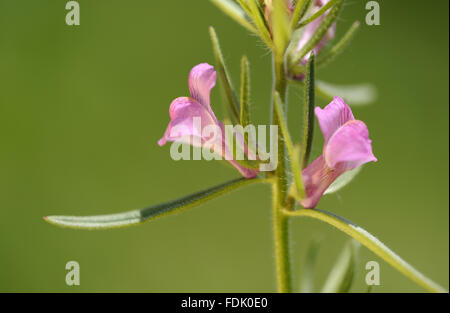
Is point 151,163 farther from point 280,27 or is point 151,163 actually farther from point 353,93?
point 280,27

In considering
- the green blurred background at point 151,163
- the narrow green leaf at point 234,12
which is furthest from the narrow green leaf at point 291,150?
the green blurred background at point 151,163

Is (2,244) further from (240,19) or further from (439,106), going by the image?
(439,106)

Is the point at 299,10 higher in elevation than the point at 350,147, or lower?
higher

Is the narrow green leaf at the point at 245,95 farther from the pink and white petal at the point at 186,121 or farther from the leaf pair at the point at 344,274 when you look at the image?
the leaf pair at the point at 344,274

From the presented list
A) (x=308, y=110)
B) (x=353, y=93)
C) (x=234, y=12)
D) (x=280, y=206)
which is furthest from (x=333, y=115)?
(x=353, y=93)

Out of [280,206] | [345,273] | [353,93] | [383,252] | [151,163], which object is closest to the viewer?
[383,252]

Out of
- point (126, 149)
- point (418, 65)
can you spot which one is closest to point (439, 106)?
point (418, 65)

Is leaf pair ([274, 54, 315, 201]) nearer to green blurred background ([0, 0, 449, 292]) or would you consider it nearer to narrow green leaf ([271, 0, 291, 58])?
narrow green leaf ([271, 0, 291, 58])
